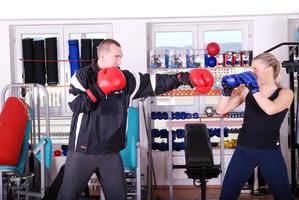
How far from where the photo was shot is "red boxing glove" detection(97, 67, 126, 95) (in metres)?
2.69

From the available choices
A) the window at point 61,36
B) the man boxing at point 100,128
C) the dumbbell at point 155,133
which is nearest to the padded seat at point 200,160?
the dumbbell at point 155,133

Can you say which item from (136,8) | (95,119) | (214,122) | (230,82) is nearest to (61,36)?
(136,8)

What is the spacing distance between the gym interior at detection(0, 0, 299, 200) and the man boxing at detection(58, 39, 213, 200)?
64.0 inches

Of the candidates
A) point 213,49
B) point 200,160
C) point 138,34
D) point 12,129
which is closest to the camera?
point 200,160

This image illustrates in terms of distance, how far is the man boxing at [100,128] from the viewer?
2.77m

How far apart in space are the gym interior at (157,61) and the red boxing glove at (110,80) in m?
1.77

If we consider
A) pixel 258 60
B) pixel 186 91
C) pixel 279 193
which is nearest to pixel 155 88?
pixel 258 60

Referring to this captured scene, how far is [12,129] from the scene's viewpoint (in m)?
4.09

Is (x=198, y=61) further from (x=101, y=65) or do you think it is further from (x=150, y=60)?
(x=101, y=65)

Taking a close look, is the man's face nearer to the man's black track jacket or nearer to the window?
the man's black track jacket

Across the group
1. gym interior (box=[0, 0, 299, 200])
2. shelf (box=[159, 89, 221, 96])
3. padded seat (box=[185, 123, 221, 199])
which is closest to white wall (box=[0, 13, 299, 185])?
gym interior (box=[0, 0, 299, 200])

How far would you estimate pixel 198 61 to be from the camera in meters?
5.39

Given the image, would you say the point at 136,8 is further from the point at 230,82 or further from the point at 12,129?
the point at 230,82

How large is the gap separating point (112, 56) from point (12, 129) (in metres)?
1.79
